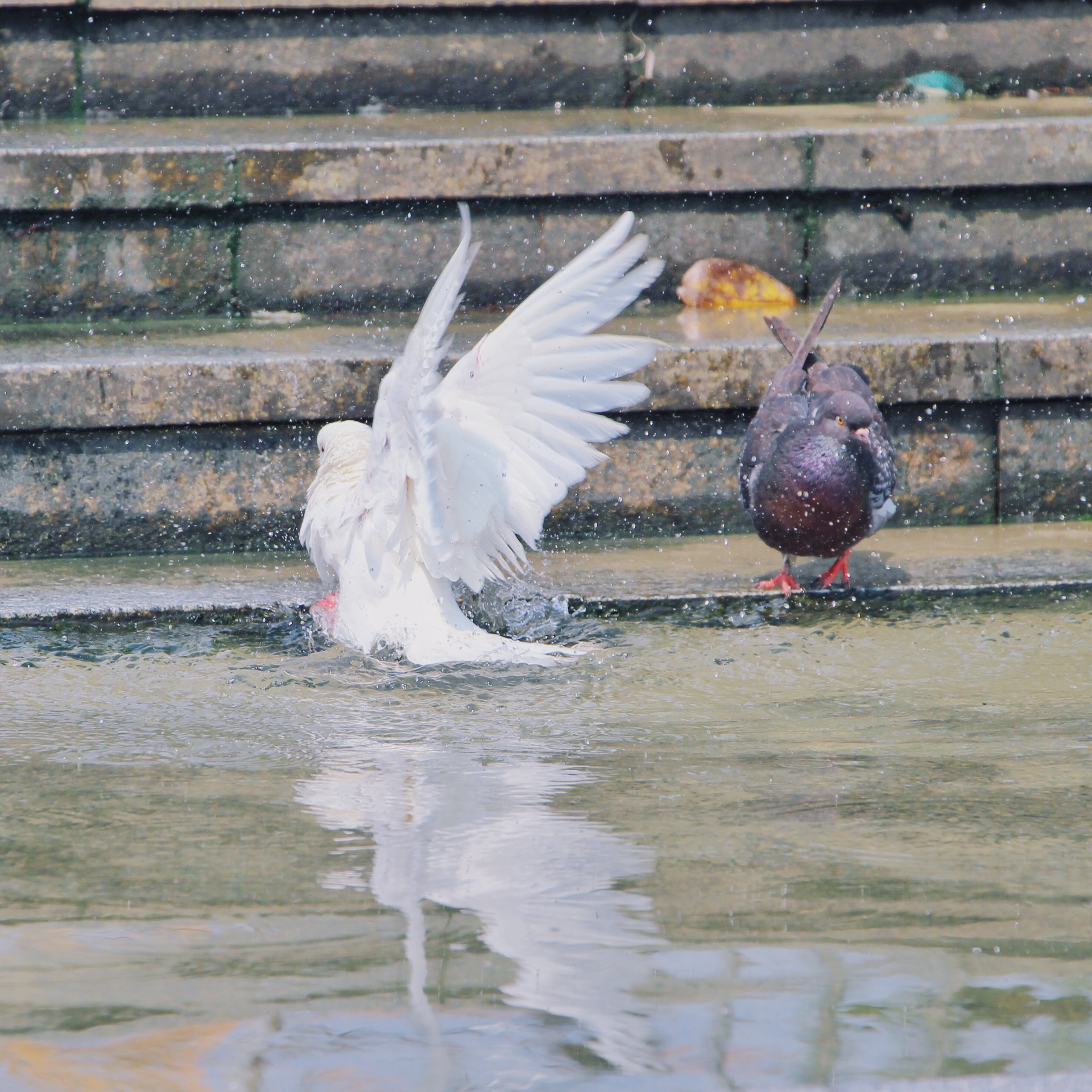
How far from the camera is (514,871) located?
2.21 meters

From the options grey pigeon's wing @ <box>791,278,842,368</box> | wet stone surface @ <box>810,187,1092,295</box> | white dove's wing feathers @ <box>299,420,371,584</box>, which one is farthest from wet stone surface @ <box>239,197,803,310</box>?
white dove's wing feathers @ <box>299,420,371,584</box>

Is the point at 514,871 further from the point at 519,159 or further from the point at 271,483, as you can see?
the point at 519,159

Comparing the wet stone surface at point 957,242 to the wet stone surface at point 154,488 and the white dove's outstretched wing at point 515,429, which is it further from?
the wet stone surface at point 154,488

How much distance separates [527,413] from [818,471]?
72 cm

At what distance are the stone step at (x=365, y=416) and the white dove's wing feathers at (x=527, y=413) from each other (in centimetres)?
70

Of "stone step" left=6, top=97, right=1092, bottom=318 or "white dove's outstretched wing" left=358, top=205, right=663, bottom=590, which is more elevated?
"stone step" left=6, top=97, right=1092, bottom=318

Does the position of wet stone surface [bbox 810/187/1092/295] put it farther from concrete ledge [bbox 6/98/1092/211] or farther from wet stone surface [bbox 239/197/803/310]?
wet stone surface [bbox 239/197/803/310]

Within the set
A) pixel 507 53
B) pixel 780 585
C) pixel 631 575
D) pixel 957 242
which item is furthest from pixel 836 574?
pixel 507 53

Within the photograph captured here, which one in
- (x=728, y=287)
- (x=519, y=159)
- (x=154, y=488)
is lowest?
(x=154, y=488)

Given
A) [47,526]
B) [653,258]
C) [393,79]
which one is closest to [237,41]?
[393,79]

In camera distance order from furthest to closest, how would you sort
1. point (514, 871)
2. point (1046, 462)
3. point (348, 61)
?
point (348, 61) < point (1046, 462) < point (514, 871)

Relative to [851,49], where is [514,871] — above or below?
below

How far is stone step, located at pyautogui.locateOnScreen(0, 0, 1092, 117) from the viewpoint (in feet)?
18.0

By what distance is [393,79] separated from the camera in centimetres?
568
